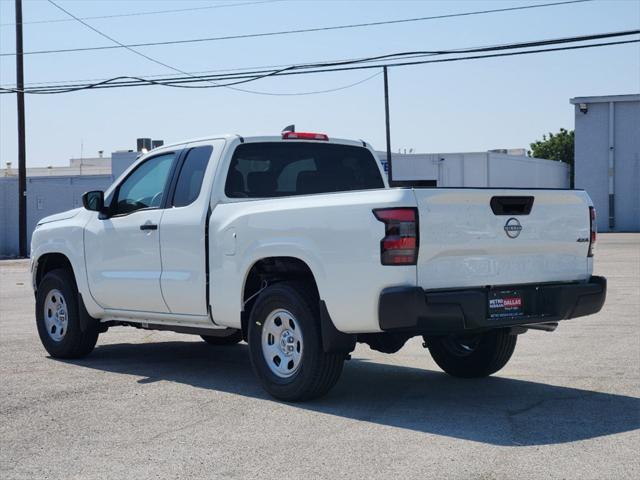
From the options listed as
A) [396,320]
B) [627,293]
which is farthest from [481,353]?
[627,293]

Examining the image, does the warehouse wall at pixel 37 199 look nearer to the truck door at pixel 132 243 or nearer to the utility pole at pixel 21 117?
the utility pole at pixel 21 117

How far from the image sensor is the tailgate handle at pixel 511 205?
7.55 meters

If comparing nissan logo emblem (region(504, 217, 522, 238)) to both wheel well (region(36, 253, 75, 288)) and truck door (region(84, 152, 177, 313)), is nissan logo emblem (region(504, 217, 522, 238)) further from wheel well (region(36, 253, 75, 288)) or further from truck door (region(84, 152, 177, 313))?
wheel well (region(36, 253, 75, 288))

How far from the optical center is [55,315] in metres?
10.7

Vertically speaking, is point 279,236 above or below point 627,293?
above

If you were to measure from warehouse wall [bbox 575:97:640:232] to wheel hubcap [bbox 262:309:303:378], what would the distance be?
4445 cm

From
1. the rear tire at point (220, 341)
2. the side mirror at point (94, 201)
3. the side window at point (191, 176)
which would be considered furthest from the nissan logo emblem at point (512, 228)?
the rear tire at point (220, 341)

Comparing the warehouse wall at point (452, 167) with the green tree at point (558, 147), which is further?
the green tree at point (558, 147)

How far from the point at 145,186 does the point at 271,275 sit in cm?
214

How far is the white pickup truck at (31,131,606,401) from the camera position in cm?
721

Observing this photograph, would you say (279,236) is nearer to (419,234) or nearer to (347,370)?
(419,234)

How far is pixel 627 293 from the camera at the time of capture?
17.4 metres

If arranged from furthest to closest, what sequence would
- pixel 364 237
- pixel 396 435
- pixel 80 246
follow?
1. pixel 80 246
2. pixel 364 237
3. pixel 396 435

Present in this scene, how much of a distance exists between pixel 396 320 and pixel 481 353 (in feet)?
6.91
